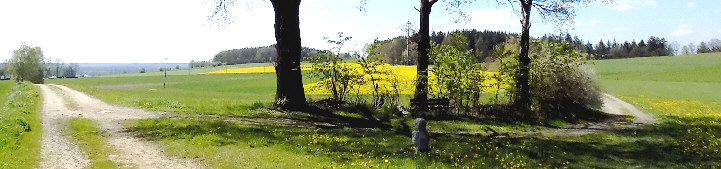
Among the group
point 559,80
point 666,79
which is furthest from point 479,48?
point 559,80

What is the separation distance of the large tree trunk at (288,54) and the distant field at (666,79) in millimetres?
20542

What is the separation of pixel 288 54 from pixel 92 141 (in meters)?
9.59

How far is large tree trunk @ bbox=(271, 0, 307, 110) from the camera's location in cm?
2212

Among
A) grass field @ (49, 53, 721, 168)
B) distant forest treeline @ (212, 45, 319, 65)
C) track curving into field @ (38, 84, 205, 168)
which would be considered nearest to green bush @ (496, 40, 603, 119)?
grass field @ (49, 53, 721, 168)

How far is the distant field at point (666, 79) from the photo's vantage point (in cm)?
5228

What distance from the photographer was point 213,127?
16.8 meters

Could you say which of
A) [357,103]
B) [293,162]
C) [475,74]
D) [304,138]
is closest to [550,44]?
[475,74]

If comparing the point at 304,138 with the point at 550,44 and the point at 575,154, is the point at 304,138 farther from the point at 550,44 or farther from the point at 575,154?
the point at 550,44

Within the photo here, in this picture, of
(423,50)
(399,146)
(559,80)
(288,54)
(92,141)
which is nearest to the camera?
(399,146)

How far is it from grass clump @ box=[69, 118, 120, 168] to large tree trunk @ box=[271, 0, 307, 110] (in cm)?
726

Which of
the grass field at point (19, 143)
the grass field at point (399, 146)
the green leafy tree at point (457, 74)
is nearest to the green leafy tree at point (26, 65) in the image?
the grass field at point (399, 146)

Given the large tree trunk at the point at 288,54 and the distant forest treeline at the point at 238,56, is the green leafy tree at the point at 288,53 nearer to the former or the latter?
the large tree trunk at the point at 288,54

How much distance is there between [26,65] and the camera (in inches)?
4252

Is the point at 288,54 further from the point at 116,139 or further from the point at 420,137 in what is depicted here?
the point at 420,137
